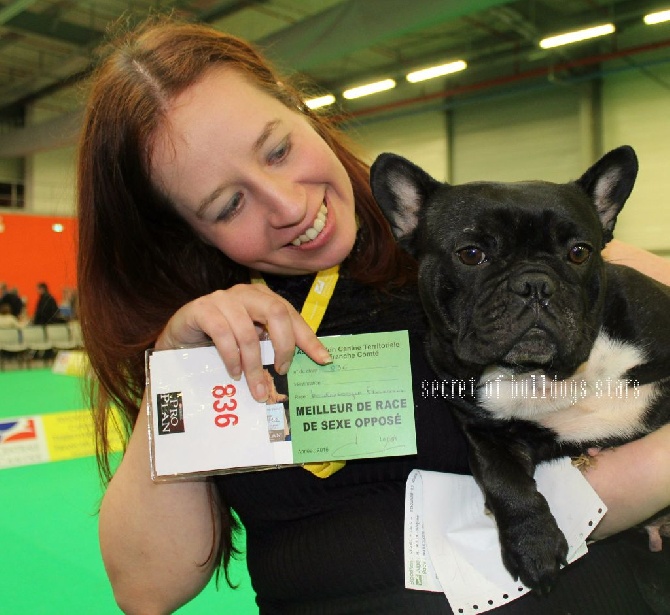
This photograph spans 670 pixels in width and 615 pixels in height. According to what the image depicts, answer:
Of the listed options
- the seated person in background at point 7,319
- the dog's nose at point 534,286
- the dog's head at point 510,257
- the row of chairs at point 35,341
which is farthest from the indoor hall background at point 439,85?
the dog's nose at point 534,286

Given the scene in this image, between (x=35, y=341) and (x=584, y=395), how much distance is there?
11.5 meters

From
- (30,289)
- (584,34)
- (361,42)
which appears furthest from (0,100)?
(584,34)

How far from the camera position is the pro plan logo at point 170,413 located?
1.21m

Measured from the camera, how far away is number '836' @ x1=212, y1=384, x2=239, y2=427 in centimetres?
121

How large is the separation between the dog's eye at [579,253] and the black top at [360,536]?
37 cm

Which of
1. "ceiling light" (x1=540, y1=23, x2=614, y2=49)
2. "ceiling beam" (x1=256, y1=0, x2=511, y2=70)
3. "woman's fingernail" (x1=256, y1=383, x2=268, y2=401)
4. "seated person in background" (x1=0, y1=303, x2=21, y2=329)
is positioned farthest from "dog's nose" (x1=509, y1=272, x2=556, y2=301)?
"seated person in background" (x1=0, y1=303, x2=21, y2=329)

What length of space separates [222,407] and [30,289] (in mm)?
14975

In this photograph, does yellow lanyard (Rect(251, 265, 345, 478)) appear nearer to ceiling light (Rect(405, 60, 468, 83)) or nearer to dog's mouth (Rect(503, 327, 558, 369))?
dog's mouth (Rect(503, 327, 558, 369))

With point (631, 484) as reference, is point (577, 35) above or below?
above

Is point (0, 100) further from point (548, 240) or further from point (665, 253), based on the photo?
point (548, 240)

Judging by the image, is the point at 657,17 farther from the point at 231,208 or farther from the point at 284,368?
the point at 284,368

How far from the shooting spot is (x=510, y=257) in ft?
4.68

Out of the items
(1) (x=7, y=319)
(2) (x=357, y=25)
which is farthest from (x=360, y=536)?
(1) (x=7, y=319)

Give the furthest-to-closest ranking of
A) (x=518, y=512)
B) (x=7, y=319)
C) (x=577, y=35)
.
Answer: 1. (x=7, y=319)
2. (x=577, y=35)
3. (x=518, y=512)
